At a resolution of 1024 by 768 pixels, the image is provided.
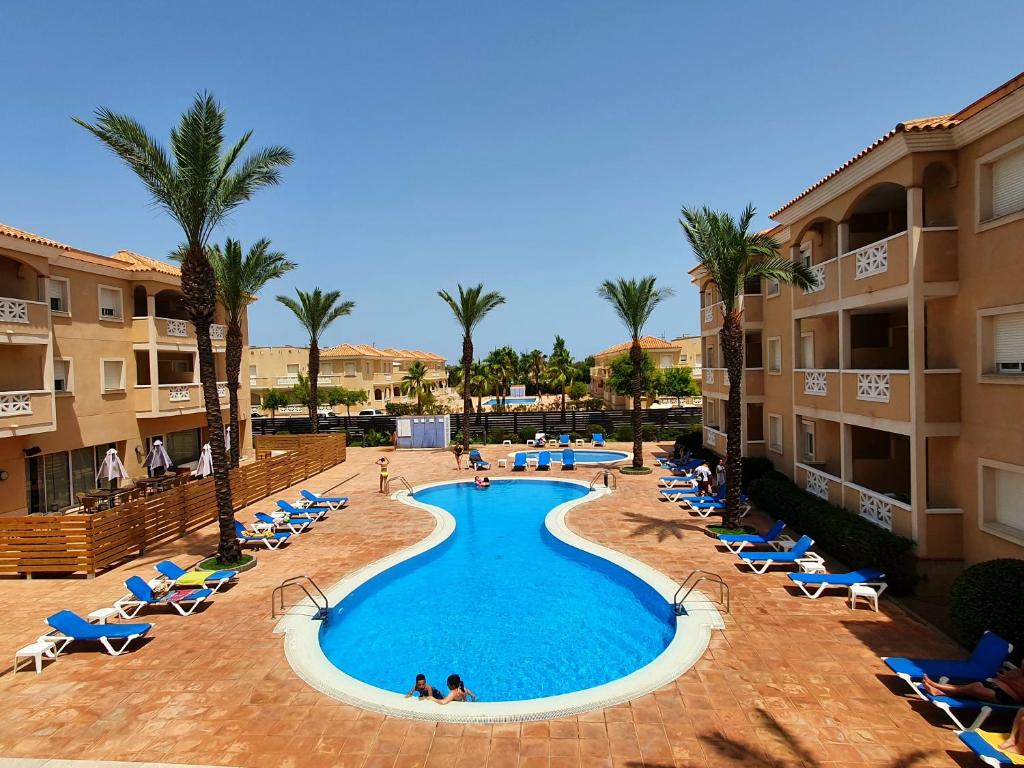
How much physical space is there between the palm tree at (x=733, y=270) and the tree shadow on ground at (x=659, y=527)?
55.8 inches

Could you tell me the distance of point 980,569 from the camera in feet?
32.0

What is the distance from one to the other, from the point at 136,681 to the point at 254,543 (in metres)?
7.77

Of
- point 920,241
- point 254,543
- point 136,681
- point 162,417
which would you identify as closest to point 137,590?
point 136,681

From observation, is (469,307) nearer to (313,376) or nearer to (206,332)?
(313,376)

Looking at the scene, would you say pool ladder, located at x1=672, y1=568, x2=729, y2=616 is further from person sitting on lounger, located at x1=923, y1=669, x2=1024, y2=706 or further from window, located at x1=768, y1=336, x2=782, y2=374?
window, located at x1=768, y1=336, x2=782, y2=374

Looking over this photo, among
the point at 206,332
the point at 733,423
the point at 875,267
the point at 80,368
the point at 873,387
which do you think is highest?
the point at 875,267

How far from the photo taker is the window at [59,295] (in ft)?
67.8

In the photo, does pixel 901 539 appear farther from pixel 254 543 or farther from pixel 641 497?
pixel 254 543

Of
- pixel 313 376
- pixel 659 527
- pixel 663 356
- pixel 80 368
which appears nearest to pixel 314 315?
pixel 313 376

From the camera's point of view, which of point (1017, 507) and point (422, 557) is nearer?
point (1017, 507)

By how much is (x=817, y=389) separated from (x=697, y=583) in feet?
27.9

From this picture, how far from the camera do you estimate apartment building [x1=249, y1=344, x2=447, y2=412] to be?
196 ft

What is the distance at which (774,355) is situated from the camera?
22.5 m

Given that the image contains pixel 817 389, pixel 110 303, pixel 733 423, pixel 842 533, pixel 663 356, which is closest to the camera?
pixel 842 533
